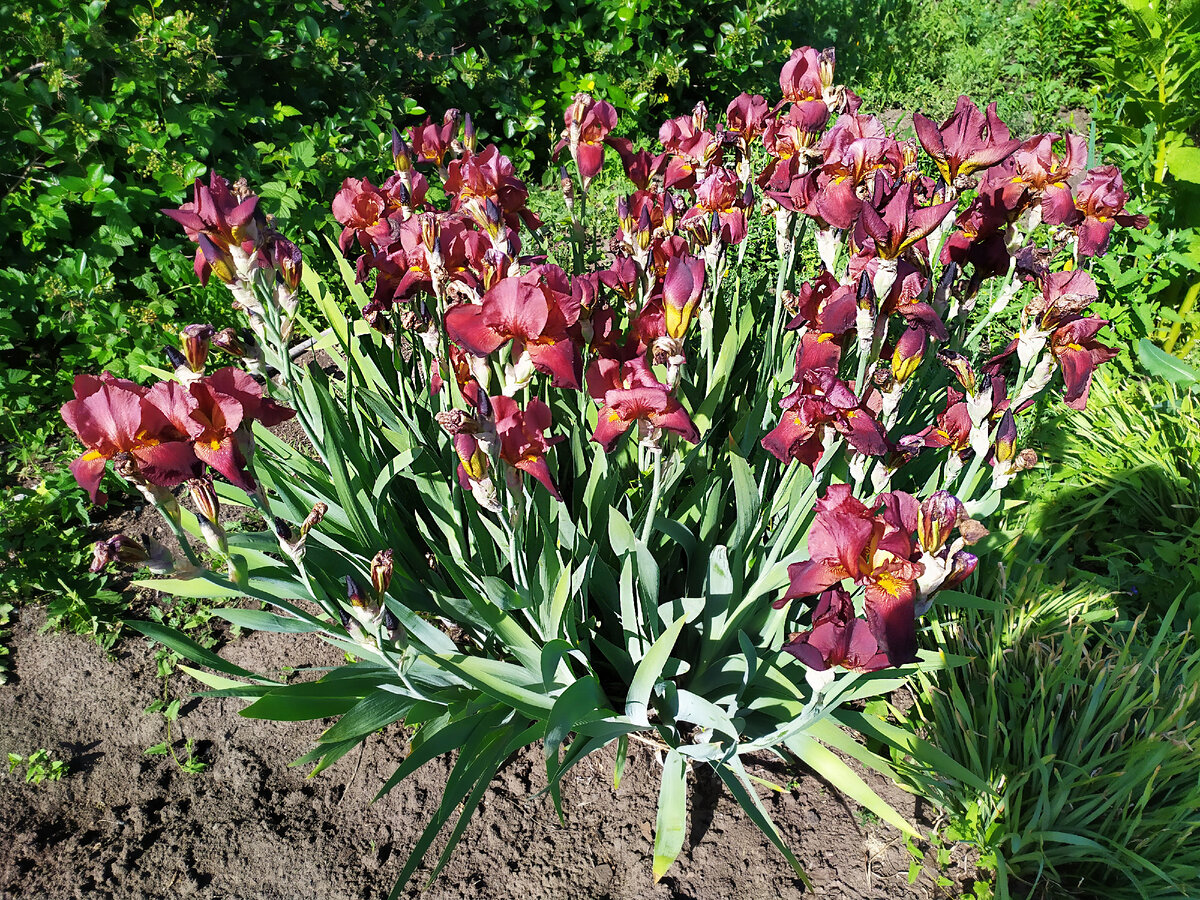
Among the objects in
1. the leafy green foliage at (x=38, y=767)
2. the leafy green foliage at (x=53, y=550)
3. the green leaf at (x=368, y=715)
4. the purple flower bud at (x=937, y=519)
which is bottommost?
the leafy green foliage at (x=38, y=767)

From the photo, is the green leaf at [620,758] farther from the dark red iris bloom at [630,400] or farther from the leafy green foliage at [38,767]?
the leafy green foliage at [38,767]

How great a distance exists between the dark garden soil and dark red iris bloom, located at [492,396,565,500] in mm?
994

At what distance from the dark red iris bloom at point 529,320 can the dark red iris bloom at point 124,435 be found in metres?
0.49

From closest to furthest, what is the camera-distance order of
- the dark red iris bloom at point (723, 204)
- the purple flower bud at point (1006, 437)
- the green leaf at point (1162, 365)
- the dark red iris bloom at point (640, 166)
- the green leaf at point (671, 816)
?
the purple flower bud at point (1006, 437)
the green leaf at point (671, 816)
the dark red iris bloom at point (723, 204)
the dark red iris bloom at point (640, 166)
the green leaf at point (1162, 365)

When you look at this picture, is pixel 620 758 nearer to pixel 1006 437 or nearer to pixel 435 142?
pixel 1006 437

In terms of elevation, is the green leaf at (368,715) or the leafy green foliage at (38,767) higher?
the green leaf at (368,715)

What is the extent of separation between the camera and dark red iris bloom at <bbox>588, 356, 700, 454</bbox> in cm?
131

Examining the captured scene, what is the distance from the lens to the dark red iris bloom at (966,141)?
167 cm

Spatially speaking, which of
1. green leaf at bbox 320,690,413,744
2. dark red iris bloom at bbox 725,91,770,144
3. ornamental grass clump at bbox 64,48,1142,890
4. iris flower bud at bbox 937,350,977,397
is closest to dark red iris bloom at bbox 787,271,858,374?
ornamental grass clump at bbox 64,48,1142,890

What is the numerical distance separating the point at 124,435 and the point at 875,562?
1191 millimetres

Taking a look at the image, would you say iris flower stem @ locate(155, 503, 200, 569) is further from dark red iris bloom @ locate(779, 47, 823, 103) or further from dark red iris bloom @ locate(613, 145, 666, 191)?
dark red iris bloom @ locate(779, 47, 823, 103)

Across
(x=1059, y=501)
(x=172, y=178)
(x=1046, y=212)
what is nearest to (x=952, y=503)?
(x=1046, y=212)

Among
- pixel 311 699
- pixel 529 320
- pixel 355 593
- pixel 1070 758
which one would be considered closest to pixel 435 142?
pixel 529 320

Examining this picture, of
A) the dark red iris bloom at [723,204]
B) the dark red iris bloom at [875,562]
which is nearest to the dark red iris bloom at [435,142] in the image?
the dark red iris bloom at [723,204]
